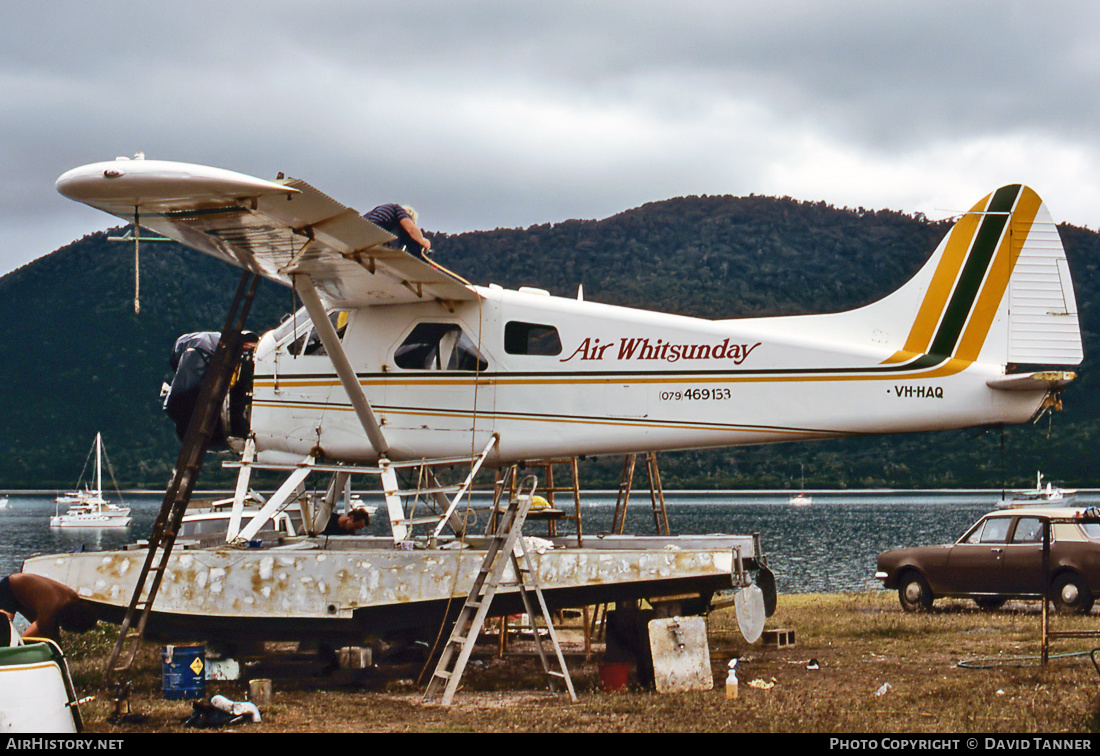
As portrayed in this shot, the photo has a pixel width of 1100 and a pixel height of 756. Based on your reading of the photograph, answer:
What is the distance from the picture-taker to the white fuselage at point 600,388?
383 inches

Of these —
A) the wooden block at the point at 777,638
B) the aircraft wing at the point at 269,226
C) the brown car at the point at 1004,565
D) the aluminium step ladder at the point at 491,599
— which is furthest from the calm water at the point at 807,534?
the wooden block at the point at 777,638

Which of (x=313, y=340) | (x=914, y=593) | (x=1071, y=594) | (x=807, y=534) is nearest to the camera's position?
(x=313, y=340)

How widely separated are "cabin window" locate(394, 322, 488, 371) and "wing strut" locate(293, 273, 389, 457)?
603mm

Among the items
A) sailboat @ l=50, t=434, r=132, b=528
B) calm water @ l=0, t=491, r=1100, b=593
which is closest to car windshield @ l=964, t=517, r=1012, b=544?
calm water @ l=0, t=491, r=1100, b=593

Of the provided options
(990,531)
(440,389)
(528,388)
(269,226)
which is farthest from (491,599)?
(990,531)

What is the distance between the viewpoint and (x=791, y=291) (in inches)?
6112

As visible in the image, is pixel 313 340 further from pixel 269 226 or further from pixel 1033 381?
pixel 1033 381

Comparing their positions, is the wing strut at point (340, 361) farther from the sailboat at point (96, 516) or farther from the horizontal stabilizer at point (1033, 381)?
the sailboat at point (96, 516)

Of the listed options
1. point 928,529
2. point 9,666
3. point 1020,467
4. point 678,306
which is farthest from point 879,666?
point 1020,467

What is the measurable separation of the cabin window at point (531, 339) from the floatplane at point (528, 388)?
2 cm

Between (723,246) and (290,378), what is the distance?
15910 centimetres

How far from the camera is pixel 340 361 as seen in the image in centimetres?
995

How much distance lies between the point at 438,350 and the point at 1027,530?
9.43 metres

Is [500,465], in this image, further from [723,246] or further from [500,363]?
[723,246]
